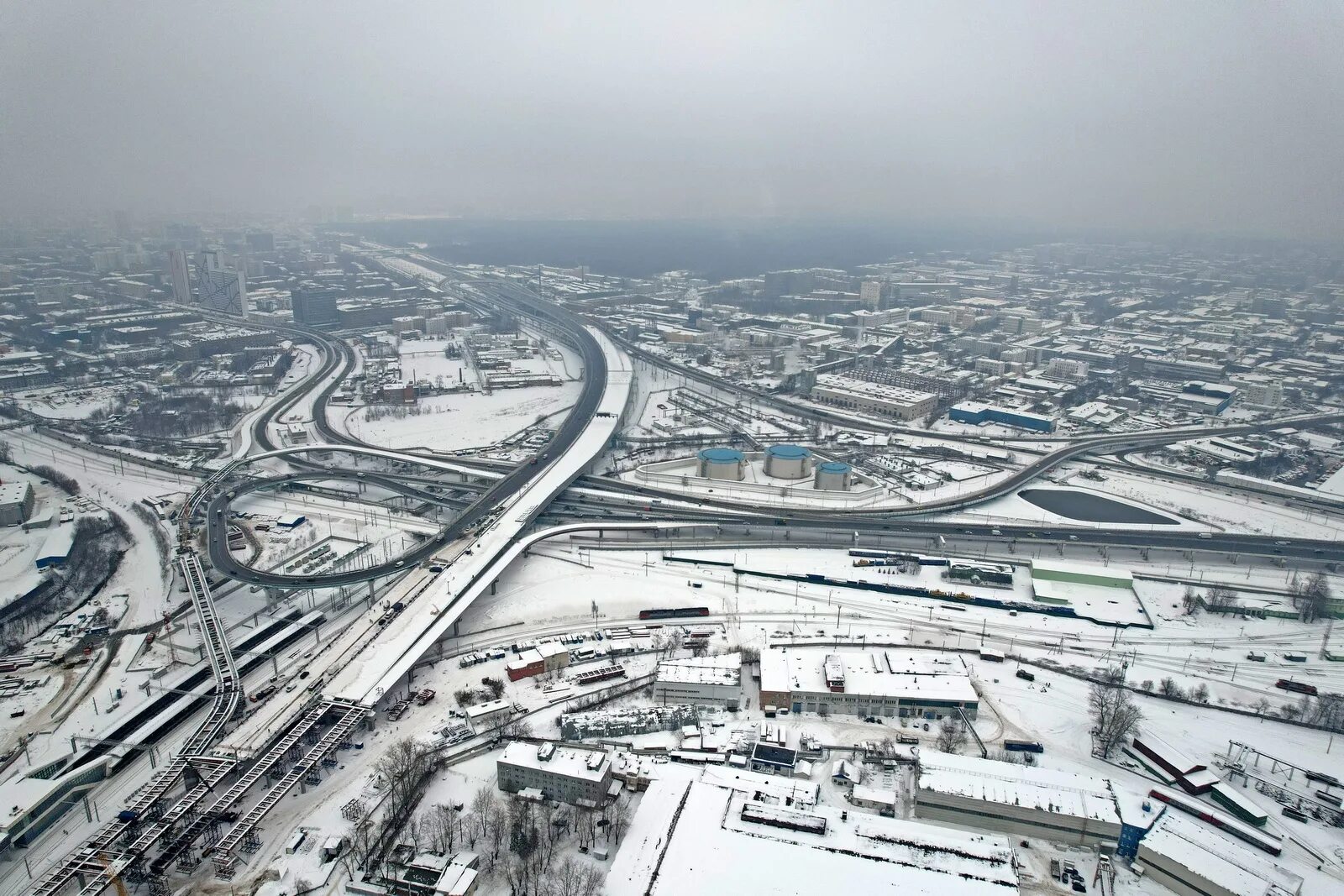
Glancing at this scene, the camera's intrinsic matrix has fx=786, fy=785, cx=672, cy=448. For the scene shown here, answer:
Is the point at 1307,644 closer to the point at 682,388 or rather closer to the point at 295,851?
the point at 295,851

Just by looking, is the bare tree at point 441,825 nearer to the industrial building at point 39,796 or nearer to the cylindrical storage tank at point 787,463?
the industrial building at point 39,796

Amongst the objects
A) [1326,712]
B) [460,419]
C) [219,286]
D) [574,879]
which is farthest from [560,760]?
[219,286]

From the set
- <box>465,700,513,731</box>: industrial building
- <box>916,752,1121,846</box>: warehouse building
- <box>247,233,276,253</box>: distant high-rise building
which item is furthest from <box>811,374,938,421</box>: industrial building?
<box>247,233,276,253</box>: distant high-rise building

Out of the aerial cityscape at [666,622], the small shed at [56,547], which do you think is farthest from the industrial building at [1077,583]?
the small shed at [56,547]

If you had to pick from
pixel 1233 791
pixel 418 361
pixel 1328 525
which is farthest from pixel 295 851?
pixel 418 361

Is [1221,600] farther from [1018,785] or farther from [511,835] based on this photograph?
[511,835]

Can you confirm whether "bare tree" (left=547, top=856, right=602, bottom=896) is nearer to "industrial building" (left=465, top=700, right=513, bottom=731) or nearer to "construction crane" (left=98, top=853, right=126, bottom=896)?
"industrial building" (left=465, top=700, right=513, bottom=731)
